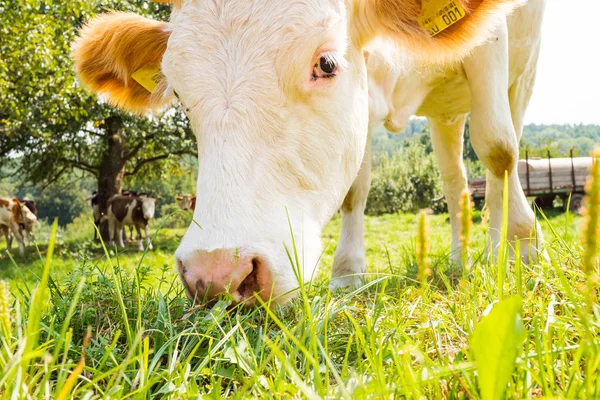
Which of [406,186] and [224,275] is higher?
[406,186]

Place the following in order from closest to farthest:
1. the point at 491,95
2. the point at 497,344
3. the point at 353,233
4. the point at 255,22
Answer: the point at 497,344, the point at 255,22, the point at 491,95, the point at 353,233

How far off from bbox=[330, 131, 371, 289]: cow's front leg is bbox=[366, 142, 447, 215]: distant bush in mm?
25706

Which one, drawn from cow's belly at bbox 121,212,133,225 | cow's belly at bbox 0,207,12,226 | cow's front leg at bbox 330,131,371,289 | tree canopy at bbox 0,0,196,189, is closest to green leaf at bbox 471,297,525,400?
cow's front leg at bbox 330,131,371,289

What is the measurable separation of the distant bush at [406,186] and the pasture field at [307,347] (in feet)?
92.6

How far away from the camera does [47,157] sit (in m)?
18.1

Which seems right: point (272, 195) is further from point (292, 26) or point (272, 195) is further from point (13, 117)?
point (13, 117)

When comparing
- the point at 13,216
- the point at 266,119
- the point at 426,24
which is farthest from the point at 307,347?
the point at 13,216

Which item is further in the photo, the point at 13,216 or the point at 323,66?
the point at 13,216

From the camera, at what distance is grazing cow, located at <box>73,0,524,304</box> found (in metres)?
1.56

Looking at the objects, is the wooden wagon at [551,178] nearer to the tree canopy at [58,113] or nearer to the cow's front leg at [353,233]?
the tree canopy at [58,113]

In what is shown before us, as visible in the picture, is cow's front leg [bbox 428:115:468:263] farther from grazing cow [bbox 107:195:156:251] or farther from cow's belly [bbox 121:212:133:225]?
cow's belly [bbox 121:212:133:225]

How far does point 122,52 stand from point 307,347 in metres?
2.27

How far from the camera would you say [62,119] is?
34.1ft

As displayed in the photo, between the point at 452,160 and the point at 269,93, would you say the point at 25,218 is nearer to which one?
the point at 452,160
